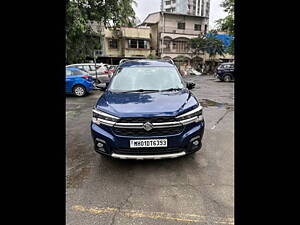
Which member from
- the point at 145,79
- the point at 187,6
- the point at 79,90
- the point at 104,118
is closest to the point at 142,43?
the point at 79,90

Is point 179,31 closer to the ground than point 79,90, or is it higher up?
higher up

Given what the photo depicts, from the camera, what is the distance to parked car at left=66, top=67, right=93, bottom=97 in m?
9.31

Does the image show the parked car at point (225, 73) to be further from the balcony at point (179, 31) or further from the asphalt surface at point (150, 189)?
the balcony at point (179, 31)

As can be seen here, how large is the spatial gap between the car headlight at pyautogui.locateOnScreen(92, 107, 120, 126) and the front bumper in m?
0.06

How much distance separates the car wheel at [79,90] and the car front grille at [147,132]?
767cm

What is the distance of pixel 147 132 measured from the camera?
8.48 feet

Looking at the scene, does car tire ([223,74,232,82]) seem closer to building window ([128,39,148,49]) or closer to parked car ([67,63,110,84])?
parked car ([67,63,110,84])

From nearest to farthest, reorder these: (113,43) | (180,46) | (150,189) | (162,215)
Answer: (162,215), (150,189), (113,43), (180,46)

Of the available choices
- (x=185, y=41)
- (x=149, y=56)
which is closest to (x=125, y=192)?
(x=149, y=56)

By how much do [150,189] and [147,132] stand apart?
755 mm

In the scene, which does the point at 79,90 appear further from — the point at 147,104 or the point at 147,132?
Result: the point at 147,132

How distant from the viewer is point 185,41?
33438mm
